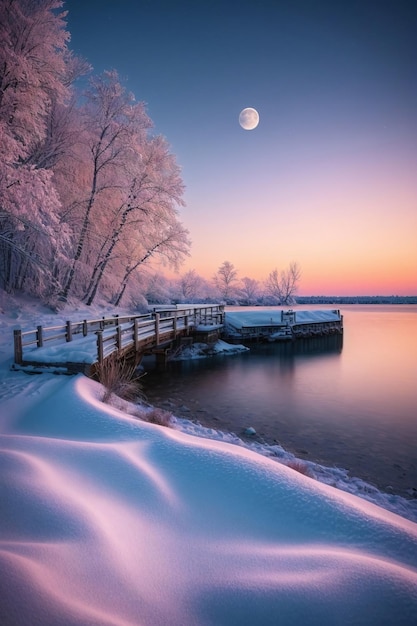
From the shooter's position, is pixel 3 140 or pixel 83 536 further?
pixel 3 140

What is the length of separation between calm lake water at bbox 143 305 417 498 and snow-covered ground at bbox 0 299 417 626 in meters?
4.06

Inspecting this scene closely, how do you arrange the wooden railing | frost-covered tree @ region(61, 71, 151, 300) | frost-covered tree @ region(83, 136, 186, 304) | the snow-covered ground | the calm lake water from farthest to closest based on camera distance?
frost-covered tree @ region(83, 136, 186, 304), frost-covered tree @ region(61, 71, 151, 300), the wooden railing, the calm lake water, the snow-covered ground

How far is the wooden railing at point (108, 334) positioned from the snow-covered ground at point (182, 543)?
16.7 feet

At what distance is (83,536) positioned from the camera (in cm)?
211

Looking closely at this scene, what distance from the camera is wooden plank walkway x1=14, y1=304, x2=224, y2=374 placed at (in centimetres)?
813

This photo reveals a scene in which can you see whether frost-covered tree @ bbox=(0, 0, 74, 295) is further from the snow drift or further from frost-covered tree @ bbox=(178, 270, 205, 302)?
frost-covered tree @ bbox=(178, 270, 205, 302)

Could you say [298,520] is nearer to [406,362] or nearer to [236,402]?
[236,402]

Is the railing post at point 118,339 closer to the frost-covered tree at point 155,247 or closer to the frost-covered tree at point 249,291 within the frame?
the frost-covered tree at point 155,247

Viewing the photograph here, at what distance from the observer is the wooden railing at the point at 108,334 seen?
8727 mm

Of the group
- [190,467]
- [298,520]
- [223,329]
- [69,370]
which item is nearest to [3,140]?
[69,370]

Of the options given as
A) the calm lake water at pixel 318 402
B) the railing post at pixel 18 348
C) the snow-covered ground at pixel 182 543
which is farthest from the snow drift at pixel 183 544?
the railing post at pixel 18 348

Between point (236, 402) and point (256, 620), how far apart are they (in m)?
9.58

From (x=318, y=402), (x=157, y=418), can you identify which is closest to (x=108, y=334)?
(x=157, y=418)

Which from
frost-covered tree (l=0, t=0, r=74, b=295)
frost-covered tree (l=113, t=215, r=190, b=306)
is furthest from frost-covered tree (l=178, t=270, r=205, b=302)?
A: frost-covered tree (l=0, t=0, r=74, b=295)
